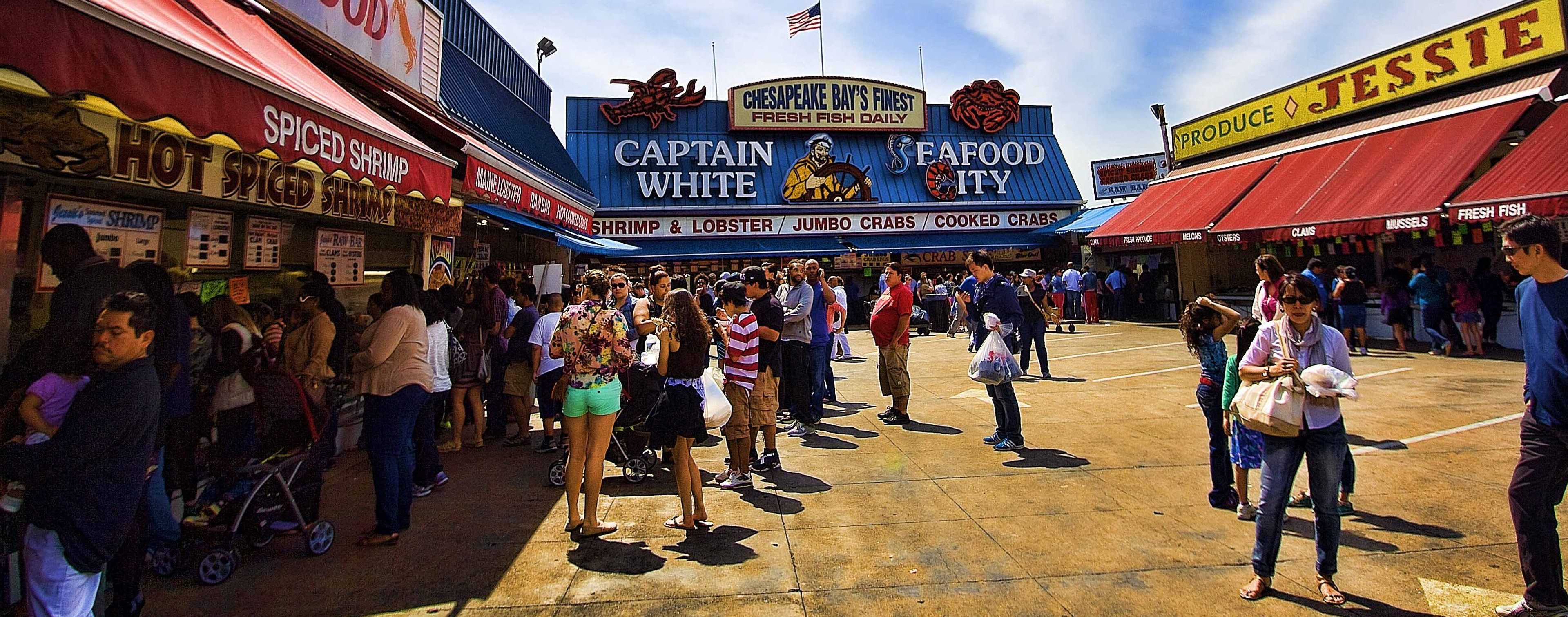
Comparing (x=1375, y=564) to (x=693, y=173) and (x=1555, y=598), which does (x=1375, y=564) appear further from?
(x=693, y=173)

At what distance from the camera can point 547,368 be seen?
622cm

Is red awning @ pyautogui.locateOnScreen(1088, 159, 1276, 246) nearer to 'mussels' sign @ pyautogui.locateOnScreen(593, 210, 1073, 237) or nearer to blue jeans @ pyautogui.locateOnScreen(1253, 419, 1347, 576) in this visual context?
'mussels' sign @ pyautogui.locateOnScreen(593, 210, 1073, 237)

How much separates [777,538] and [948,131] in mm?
25670

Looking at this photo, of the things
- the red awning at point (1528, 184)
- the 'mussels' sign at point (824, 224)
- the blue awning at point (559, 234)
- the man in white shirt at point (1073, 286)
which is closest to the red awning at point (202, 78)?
the blue awning at point (559, 234)

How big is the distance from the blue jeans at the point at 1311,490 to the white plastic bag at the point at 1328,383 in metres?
0.21

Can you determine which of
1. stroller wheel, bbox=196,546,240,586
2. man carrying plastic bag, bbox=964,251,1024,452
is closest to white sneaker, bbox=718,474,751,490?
man carrying plastic bag, bbox=964,251,1024,452

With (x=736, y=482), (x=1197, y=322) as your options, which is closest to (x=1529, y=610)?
(x=1197, y=322)

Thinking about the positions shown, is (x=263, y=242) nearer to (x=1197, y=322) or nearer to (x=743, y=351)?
(x=743, y=351)

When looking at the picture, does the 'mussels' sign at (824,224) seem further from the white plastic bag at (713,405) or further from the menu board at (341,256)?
the white plastic bag at (713,405)

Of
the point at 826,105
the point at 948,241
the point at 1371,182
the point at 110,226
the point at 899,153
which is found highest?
the point at 826,105

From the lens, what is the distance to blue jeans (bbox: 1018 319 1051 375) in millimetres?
9844

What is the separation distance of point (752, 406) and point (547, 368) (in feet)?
6.99

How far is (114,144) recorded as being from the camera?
12.4ft

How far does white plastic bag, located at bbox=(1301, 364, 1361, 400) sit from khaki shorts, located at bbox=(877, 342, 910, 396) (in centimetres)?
405
